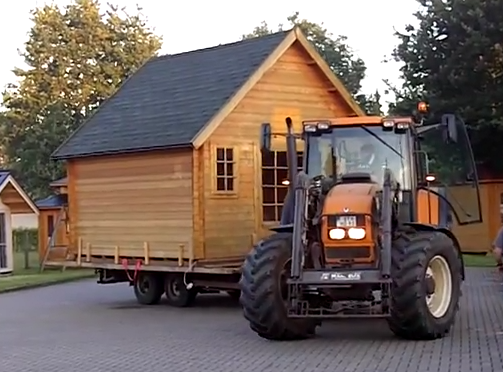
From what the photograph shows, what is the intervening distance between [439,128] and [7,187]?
938 inches

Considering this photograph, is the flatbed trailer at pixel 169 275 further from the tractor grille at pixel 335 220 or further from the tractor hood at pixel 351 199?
the tractor grille at pixel 335 220

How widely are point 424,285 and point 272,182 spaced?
8.25m

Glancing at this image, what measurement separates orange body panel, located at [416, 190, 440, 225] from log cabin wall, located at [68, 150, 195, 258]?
5437 millimetres

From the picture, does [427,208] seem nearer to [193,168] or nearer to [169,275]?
[193,168]

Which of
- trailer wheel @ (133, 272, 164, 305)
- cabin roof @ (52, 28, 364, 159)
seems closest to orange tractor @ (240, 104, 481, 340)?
cabin roof @ (52, 28, 364, 159)

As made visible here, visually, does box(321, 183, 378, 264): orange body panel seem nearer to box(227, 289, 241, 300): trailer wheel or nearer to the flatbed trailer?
the flatbed trailer

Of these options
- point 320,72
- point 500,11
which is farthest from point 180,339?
point 500,11

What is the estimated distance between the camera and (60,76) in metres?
61.9

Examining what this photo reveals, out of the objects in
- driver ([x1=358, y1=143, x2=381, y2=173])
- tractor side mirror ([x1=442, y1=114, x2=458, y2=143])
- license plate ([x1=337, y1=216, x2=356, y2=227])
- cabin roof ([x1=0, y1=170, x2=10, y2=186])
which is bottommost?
license plate ([x1=337, y1=216, x2=356, y2=227])

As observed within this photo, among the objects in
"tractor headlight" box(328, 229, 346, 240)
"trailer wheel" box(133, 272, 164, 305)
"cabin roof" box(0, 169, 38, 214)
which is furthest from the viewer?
"cabin roof" box(0, 169, 38, 214)

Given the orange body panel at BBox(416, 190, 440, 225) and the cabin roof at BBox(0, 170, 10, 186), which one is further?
the cabin roof at BBox(0, 170, 10, 186)

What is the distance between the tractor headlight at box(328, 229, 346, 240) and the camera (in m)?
15.1

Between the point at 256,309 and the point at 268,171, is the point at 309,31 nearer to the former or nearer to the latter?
the point at 268,171

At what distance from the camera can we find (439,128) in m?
16.1
